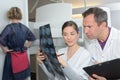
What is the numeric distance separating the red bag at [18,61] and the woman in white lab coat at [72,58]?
64cm

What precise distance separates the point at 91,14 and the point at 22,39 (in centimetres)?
83

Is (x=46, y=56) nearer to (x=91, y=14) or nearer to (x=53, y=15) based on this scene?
(x=91, y=14)

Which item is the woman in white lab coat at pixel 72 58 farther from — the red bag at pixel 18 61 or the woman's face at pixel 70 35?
the red bag at pixel 18 61

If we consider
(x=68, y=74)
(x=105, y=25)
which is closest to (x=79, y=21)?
(x=105, y=25)

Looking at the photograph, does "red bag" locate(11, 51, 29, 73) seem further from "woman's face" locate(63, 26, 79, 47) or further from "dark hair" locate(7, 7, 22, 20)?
"woman's face" locate(63, 26, 79, 47)

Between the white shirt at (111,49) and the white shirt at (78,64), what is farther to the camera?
the white shirt at (111,49)

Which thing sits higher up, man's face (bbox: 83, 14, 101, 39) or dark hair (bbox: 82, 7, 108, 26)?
dark hair (bbox: 82, 7, 108, 26)

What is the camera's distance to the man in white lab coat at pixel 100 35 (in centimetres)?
130

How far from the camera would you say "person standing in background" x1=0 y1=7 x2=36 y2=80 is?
1.88 meters

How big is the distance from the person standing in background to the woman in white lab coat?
64 cm

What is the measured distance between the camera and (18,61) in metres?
1.95

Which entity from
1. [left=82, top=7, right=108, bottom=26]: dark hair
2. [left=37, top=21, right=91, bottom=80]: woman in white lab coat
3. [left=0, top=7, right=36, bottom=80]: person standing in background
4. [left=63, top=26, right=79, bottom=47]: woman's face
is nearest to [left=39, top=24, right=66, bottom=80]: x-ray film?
[left=37, top=21, right=91, bottom=80]: woman in white lab coat

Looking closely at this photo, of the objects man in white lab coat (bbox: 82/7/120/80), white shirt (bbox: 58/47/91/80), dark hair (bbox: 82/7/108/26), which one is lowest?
white shirt (bbox: 58/47/91/80)

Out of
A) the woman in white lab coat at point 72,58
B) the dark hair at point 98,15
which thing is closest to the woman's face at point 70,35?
the woman in white lab coat at point 72,58
